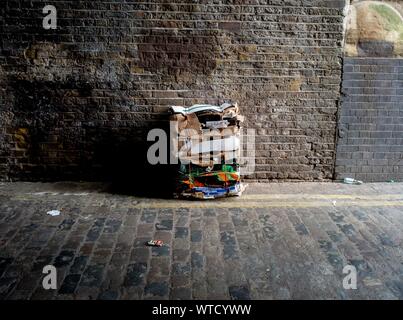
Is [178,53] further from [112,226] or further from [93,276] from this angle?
[93,276]

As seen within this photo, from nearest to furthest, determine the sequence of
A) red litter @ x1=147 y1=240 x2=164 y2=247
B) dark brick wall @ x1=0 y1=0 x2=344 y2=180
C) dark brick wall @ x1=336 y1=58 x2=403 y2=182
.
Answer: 1. red litter @ x1=147 y1=240 x2=164 y2=247
2. dark brick wall @ x1=0 y1=0 x2=344 y2=180
3. dark brick wall @ x1=336 y1=58 x2=403 y2=182

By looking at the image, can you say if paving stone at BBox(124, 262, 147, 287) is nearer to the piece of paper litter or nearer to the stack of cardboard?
the piece of paper litter

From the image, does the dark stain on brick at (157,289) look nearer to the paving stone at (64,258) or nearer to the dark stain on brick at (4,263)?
the paving stone at (64,258)

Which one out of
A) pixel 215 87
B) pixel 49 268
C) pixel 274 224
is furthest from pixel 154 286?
pixel 215 87

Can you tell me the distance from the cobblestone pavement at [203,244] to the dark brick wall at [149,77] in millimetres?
641

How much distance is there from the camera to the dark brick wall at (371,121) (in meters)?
5.43

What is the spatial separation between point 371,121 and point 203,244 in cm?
363

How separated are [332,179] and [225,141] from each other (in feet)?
7.03

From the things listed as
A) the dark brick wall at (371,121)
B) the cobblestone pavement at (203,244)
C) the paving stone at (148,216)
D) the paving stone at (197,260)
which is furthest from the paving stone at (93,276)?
the dark brick wall at (371,121)

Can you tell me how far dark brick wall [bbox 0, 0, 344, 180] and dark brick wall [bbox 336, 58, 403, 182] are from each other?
211 mm

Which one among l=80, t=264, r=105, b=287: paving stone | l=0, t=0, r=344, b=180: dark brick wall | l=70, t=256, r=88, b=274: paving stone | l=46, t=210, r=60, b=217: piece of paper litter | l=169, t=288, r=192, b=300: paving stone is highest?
l=0, t=0, r=344, b=180: dark brick wall

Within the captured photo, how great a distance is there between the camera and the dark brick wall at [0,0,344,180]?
204 inches

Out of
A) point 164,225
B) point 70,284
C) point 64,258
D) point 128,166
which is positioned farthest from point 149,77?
point 70,284

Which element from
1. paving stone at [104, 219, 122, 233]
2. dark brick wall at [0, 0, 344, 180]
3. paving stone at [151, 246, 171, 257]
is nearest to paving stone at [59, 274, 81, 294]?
paving stone at [151, 246, 171, 257]
